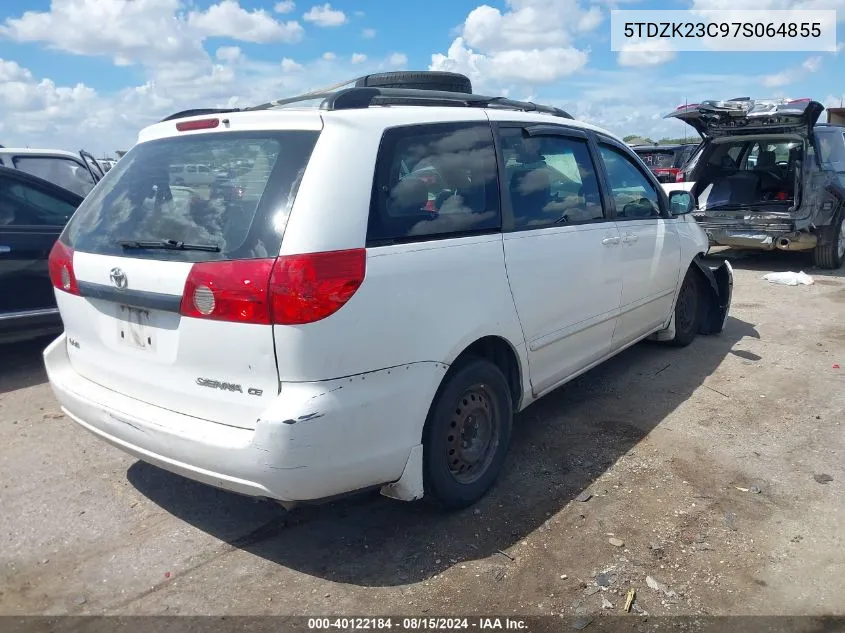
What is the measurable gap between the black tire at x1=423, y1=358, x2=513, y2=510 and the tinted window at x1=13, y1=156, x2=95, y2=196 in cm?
696

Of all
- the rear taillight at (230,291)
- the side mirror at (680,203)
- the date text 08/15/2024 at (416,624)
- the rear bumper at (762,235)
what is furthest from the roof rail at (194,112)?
the rear bumper at (762,235)

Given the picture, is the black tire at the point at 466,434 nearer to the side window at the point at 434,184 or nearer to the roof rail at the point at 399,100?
the side window at the point at 434,184

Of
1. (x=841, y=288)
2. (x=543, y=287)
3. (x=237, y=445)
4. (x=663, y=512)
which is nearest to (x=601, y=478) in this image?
(x=663, y=512)

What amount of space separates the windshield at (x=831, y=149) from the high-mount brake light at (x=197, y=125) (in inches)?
347

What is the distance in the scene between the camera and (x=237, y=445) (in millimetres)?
2520

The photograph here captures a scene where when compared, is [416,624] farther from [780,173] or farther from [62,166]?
[780,173]

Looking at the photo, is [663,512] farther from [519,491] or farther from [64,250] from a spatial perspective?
[64,250]

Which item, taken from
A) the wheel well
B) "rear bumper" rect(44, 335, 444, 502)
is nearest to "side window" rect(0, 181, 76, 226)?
"rear bumper" rect(44, 335, 444, 502)

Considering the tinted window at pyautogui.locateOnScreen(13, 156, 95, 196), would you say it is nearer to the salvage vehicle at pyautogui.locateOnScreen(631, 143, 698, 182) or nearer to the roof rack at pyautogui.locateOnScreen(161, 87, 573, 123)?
the roof rack at pyautogui.locateOnScreen(161, 87, 573, 123)

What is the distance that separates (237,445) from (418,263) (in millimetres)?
1021

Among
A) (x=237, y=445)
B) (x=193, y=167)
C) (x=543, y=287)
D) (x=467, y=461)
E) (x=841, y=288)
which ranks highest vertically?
(x=193, y=167)

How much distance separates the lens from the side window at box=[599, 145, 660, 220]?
4512mm

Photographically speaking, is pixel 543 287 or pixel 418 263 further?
pixel 543 287

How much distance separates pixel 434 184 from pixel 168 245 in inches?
46.3
